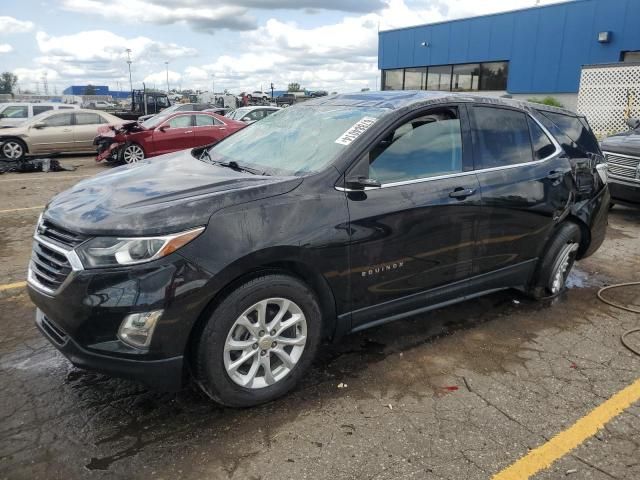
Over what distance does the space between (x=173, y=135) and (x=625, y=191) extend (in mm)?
10569

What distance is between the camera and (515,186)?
3854 mm

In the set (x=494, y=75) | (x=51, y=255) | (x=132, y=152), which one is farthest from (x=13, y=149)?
(x=494, y=75)

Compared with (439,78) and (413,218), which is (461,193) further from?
(439,78)

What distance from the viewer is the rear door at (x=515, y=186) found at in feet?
12.3

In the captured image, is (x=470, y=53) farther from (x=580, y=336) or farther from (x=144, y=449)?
(x=144, y=449)

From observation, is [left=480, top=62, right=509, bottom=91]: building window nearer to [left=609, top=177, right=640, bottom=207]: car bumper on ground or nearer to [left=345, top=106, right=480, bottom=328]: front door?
[left=609, top=177, right=640, bottom=207]: car bumper on ground

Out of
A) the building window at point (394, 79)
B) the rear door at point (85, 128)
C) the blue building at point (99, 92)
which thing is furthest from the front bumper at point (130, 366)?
the blue building at point (99, 92)

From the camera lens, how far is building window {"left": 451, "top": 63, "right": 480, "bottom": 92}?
28.5 metres

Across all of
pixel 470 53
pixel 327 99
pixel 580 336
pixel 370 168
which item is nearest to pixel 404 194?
pixel 370 168

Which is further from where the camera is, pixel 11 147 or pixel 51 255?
pixel 11 147

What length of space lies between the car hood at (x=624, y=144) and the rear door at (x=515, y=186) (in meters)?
4.27

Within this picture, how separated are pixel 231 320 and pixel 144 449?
0.77 meters

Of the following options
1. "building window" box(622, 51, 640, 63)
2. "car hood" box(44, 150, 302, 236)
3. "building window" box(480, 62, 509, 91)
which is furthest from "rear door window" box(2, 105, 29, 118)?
"building window" box(622, 51, 640, 63)

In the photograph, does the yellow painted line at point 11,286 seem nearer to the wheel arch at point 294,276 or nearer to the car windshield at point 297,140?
→ the car windshield at point 297,140
